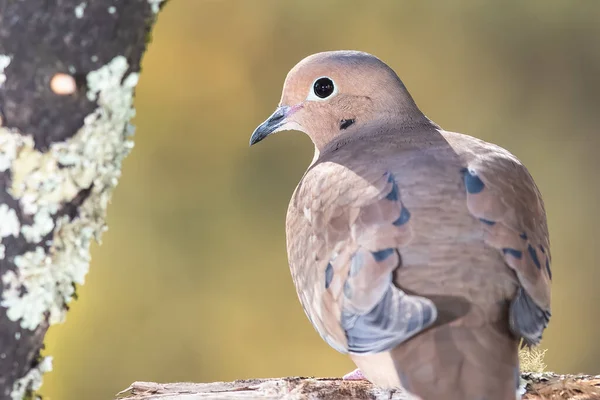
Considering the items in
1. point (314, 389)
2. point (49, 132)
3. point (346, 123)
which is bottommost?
point (314, 389)

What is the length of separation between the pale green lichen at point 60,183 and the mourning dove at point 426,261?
1.71 ft

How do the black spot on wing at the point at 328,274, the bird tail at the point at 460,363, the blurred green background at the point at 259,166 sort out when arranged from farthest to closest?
the blurred green background at the point at 259,166 < the black spot on wing at the point at 328,274 < the bird tail at the point at 460,363

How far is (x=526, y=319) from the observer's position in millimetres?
1412

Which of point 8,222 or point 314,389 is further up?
point 8,222

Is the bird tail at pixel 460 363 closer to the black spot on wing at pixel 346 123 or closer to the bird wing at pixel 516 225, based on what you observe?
the bird wing at pixel 516 225

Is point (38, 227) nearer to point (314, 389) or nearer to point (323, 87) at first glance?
point (314, 389)

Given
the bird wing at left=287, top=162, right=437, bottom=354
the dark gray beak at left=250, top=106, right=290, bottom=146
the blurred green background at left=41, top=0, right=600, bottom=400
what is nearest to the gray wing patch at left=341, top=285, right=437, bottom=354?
the bird wing at left=287, top=162, right=437, bottom=354

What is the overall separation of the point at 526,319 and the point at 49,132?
853 mm

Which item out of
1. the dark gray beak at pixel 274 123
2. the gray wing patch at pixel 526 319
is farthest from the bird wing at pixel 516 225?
the dark gray beak at pixel 274 123

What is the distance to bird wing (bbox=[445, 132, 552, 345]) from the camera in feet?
4.70

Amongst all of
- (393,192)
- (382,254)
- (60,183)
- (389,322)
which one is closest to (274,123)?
(393,192)

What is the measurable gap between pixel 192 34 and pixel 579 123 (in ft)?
6.14

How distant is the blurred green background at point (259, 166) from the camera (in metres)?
3.56

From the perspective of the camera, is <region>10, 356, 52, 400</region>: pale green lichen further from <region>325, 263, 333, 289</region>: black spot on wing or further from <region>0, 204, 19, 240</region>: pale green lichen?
<region>325, 263, 333, 289</region>: black spot on wing
